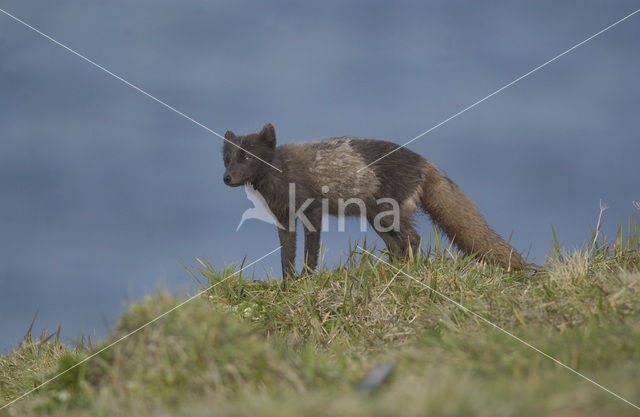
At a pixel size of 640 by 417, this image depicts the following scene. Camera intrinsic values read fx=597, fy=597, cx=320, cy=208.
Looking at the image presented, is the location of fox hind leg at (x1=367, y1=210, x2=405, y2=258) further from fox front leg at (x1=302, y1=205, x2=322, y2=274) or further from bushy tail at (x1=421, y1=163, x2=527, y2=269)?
fox front leg at (x1=302, y1=205, x2=322, y2=274)

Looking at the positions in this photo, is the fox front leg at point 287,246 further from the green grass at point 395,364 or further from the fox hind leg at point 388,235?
the green grass at point 395,364

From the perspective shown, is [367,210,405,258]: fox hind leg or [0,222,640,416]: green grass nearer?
[0,222,640,416]: green grass

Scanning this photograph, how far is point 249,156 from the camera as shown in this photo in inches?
291

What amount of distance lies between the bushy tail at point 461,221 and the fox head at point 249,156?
2.12 meters

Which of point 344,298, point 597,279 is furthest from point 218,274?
point 597,279

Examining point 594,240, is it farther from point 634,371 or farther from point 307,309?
point 634,371


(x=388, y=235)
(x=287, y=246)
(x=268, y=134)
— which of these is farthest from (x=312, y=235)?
(x=268, y=134)

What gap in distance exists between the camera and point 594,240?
273 inches

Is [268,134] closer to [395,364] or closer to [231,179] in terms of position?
[231,179]

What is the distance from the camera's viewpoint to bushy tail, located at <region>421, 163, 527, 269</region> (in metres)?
7.32

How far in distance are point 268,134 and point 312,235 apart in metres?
1.37

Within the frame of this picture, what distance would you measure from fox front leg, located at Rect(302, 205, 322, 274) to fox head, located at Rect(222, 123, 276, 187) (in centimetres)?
81

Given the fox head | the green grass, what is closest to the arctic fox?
the fox head

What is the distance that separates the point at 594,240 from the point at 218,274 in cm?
438
